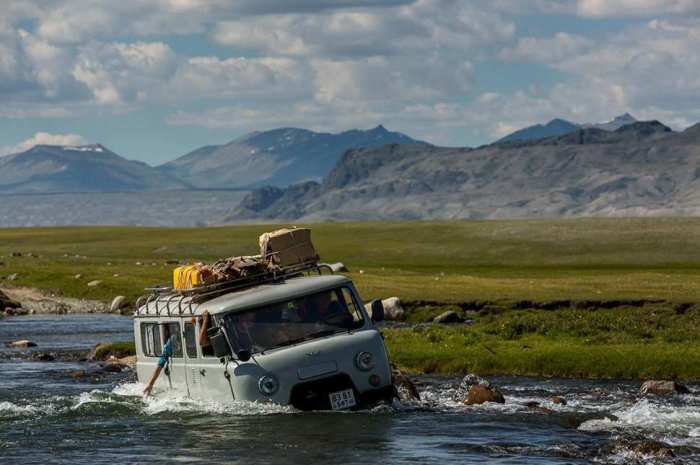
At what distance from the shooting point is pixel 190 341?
98.7 ft

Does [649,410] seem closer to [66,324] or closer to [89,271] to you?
[66,324]

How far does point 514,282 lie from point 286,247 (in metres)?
57.8

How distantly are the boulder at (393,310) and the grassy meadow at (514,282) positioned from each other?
630mm

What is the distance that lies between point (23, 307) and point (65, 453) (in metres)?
56.8

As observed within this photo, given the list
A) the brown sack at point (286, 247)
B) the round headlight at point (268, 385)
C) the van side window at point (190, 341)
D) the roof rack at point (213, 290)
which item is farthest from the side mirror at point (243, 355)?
the brown sack at point (286, 247)

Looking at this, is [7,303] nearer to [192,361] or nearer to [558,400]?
[192,361]

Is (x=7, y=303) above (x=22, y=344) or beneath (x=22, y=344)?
above

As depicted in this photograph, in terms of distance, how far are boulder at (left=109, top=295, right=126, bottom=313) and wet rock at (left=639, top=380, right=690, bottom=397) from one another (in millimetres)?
49484

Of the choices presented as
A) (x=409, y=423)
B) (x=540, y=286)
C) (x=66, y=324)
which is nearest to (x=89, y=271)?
(x=66, y=324)

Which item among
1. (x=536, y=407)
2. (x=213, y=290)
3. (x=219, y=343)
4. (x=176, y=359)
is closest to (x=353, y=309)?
(x=219, y=343)

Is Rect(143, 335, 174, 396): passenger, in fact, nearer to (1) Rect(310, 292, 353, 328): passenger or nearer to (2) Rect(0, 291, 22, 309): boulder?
(1) Rect(310, 292, 353, 328): passenger

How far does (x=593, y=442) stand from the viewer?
26828 millimetres

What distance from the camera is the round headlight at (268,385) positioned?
28203 mm

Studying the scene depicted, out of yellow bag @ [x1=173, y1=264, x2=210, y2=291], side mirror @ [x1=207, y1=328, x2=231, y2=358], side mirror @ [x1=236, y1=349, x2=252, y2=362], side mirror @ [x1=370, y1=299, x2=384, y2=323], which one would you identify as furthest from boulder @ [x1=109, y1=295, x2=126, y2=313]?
side mirror @ [x1=370, y1=299, x2=384, y2=323]
